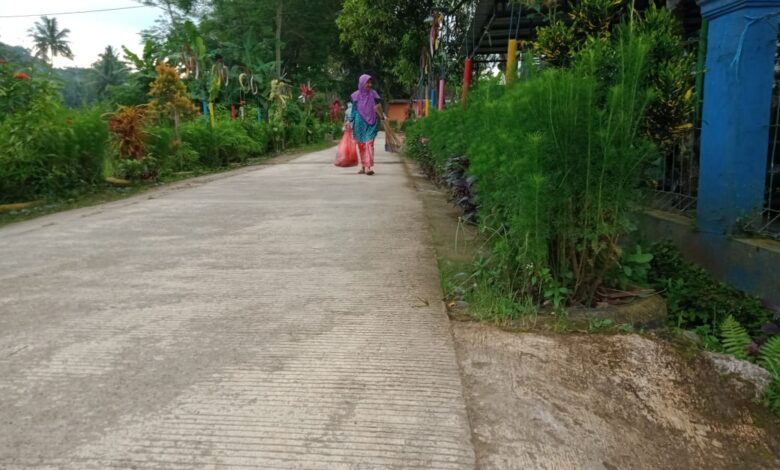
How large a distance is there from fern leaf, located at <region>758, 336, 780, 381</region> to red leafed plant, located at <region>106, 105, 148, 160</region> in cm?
904

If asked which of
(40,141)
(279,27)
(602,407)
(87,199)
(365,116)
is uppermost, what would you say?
(279,27)

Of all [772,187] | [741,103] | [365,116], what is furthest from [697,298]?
[365,116]

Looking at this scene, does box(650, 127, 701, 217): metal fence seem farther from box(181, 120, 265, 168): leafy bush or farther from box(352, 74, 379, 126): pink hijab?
box(181, 120, 265, 168): leafy bush

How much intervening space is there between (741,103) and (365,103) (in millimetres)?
8240

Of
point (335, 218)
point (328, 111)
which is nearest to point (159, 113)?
point (335, 218)

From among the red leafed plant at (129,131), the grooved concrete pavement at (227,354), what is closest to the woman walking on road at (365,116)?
the red leafed plant at (129,131)

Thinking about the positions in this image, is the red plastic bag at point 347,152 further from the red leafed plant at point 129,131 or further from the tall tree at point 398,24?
the red leafed plant at point 129,131

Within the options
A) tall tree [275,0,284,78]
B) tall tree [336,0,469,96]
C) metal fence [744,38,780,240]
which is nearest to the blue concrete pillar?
metal fence [744,38,780,240]

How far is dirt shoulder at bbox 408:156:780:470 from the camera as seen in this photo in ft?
6.64

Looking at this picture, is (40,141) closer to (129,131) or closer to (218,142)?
(129,131)

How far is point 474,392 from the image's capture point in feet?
7.70

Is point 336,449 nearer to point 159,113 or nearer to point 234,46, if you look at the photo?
point 159,113

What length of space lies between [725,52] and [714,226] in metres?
1.13

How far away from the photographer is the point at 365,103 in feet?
37.5
